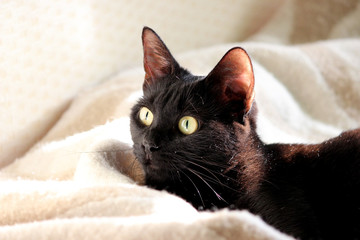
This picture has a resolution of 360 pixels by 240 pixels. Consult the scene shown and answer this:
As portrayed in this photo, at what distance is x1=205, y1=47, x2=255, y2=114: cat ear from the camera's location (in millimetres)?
1057

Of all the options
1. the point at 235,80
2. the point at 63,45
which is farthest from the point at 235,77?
the point at 63,45

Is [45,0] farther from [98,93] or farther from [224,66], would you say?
[224,66]

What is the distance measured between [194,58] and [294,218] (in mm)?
1031

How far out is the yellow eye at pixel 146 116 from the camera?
115 centimetres

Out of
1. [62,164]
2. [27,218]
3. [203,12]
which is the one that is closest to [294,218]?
[27,218]

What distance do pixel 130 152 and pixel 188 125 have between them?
287 millimetres

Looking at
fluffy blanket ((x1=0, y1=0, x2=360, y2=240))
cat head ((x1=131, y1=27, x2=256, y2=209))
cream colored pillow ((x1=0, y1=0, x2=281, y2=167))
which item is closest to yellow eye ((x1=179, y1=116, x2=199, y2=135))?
cat head ((x1=131, y1=27, x2=256, y2=209))

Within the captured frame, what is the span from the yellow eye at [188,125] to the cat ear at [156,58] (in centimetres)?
21

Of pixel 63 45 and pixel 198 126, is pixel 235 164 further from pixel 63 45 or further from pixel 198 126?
pixel 63 45

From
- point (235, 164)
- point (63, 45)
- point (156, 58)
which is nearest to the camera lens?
point (235, 164)

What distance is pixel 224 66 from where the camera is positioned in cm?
108

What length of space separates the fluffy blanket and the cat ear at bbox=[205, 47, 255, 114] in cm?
30

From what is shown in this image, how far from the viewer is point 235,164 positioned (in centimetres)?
108

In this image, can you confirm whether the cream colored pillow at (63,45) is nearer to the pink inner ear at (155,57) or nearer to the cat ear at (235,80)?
the pink inner ear at (155,57)
